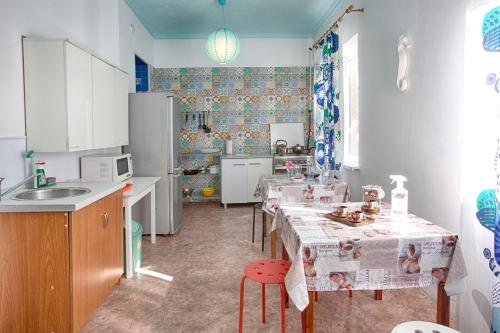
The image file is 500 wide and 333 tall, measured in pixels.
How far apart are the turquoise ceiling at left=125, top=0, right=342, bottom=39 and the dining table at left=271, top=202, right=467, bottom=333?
12.1ft

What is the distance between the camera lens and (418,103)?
108 inches

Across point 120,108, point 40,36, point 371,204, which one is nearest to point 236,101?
point 120,108

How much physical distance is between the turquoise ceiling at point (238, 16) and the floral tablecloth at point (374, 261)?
369 centimetres

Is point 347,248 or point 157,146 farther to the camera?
point 157,146

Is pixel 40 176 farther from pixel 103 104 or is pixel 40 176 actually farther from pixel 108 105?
pixel 108 105

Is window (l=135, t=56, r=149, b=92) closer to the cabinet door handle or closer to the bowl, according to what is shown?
the bowl

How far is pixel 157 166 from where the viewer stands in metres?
4.39

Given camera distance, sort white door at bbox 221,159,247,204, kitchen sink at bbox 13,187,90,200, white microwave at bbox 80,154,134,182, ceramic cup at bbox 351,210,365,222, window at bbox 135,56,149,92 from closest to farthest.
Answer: ceramic cup at bbox 351,210,365,222 < kitchen sink at bbox 13,187,90,200 < white microwave at bbox 80,154,134,182 < window at bbox 135,56,149,92 < white door at bbox 221,159,247,204

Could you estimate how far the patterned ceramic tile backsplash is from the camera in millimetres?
6348

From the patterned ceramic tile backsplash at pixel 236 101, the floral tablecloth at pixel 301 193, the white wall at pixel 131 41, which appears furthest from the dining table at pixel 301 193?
the patterned ceramic tile backsplash at pixel 236 101

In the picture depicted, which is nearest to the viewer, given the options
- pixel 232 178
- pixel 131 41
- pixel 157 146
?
pixel 157 146

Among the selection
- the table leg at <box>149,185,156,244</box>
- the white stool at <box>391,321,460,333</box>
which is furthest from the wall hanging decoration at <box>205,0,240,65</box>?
the white stool at <box>391,321,460,333</box>

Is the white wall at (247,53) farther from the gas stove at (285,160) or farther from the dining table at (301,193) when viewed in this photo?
the dining table at (301,193)

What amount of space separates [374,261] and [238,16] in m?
4.32
